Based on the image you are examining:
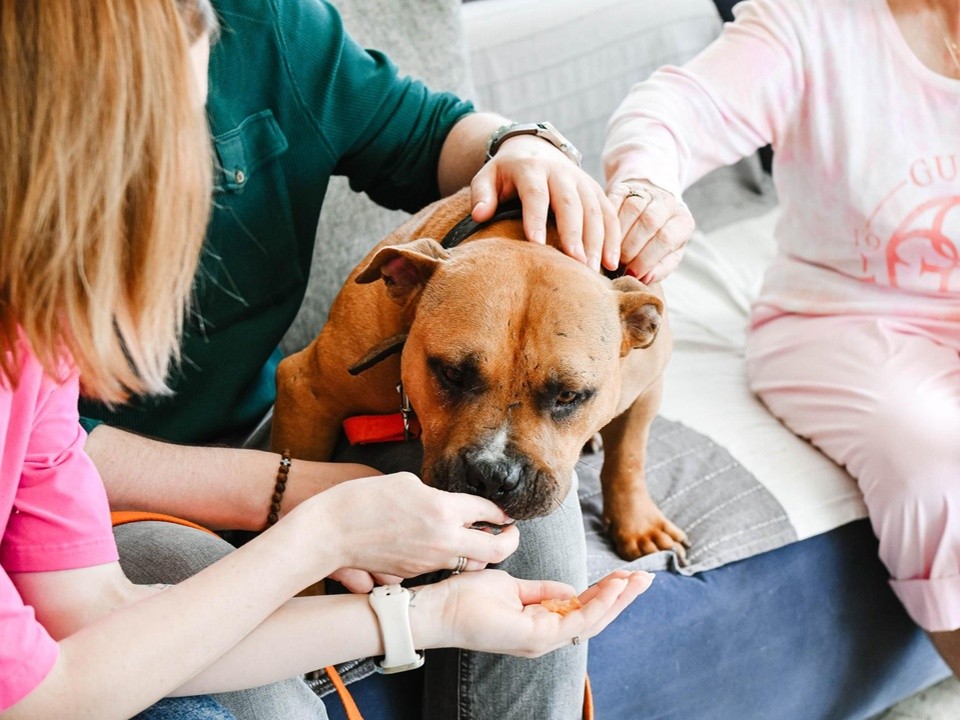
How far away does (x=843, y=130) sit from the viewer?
64.1 inches

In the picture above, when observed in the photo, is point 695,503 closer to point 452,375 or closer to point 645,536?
point 645,536

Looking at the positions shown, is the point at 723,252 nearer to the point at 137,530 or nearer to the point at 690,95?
the point at 690,95

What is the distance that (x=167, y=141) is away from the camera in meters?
0.85

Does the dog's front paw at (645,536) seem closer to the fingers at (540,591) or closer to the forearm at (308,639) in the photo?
the fingers at (540,591)

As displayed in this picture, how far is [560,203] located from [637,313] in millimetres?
167

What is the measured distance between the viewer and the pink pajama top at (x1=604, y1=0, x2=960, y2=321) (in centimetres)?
159

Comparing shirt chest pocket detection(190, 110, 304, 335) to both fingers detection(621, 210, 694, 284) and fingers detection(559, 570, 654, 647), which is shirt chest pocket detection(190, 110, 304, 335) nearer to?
fingers detection(621, 210, 694, 284)

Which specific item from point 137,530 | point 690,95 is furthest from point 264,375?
point 690,95

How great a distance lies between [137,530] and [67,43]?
583mm

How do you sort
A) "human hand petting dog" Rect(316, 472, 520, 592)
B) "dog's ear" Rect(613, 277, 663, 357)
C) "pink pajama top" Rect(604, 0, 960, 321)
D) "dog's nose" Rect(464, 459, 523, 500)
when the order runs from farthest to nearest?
1. "pink pajama top" Rect(604, 0, 960, 321)
2. "dog's ear" Rect(613, 277, 663, 357)
3. "dog's nose" Rect(464, 459, 523, 500)
4. "human hand petting dog" Rect(316, 472, 520, 592)

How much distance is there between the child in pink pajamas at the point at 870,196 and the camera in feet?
5.00

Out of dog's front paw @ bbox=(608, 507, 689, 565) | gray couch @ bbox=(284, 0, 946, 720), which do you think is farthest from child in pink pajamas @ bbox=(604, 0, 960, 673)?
dog's front paw @ bbox=(608, 507, 689, 565)

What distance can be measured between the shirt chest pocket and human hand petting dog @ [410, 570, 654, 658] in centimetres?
55

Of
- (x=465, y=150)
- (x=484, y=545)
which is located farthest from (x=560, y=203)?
(x=484, y=545)
